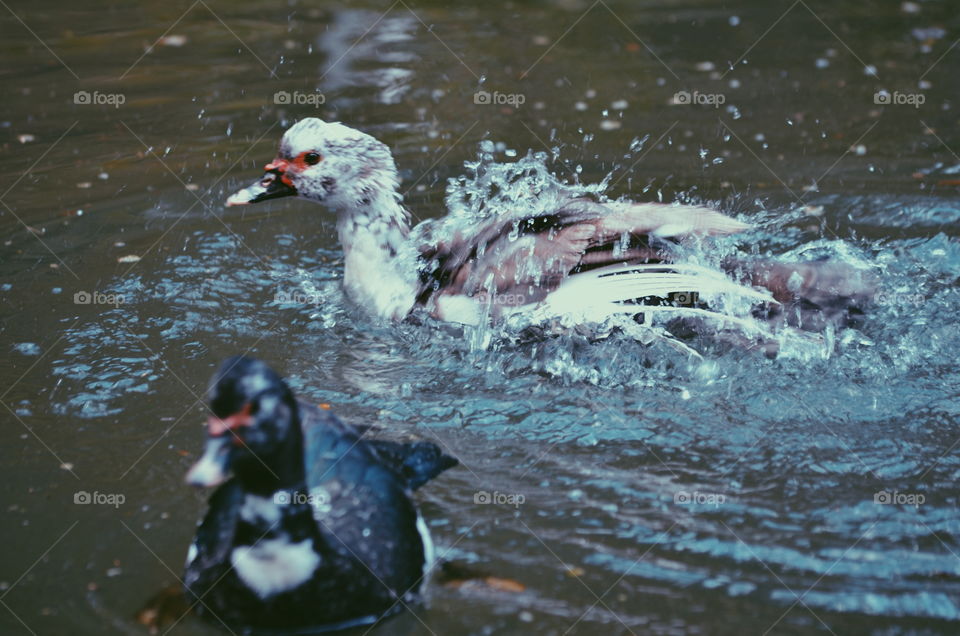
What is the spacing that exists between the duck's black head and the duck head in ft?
8.17

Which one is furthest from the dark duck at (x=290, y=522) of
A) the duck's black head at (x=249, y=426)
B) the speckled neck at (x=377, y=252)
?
the speckled neck at (x=377, y=252)

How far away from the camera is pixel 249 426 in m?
2.91

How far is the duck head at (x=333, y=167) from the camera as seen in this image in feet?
17.5

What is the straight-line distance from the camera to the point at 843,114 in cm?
726

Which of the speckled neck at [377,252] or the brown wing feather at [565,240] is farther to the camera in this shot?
the speckled neck at [377,252]

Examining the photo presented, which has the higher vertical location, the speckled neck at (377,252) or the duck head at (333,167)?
the duck head at (333,167)

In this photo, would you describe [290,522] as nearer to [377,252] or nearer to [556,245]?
[556,245]

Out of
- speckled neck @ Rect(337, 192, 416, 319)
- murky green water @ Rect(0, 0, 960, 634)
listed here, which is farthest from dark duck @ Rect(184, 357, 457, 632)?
speckled neck @ Rect(337, 192, 416, 319)

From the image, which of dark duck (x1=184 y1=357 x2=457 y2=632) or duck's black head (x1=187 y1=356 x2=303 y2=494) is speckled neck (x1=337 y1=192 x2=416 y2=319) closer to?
dark duck (x1=184 y1=357 x2=457 y2=632)

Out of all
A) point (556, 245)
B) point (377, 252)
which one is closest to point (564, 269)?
point (556, 245)

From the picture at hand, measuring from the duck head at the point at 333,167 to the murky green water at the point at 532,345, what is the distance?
1.71ft

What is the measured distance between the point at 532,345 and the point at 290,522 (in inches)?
80.2

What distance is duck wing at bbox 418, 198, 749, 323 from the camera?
15.3 feet

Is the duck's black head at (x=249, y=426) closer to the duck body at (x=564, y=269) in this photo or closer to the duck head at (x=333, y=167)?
the duck body at (x=564, y=269)
